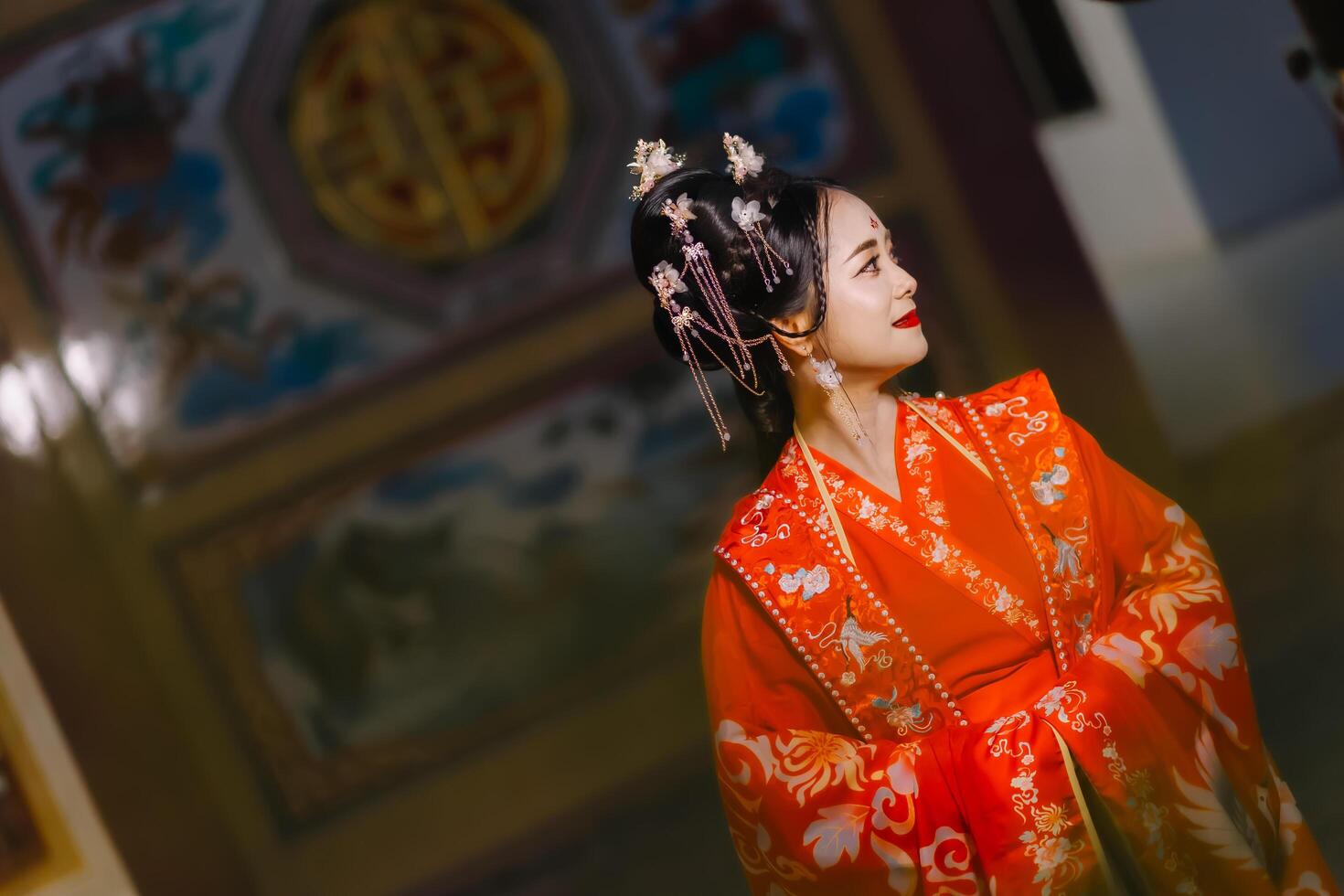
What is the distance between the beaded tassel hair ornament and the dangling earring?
0.13ft

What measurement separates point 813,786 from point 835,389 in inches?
19.6

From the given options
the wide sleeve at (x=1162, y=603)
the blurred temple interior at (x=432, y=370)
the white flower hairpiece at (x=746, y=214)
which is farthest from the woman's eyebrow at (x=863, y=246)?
the blurred temple interior at (x=432, y=370)

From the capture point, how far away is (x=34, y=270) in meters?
3.93

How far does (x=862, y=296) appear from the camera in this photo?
163 cm

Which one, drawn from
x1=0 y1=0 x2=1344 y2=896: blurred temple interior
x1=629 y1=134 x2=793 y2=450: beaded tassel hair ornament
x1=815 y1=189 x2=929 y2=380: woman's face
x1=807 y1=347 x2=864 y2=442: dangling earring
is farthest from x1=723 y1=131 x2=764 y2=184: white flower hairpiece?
x1=0 y1=0 x2=1344 y2=896: blurred temple interior

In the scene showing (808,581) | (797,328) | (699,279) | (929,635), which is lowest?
(929,635)

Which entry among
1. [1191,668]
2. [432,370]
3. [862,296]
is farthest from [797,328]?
[432,370]

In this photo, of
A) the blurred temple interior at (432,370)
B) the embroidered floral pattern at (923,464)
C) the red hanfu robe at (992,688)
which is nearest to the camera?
the red hanfu robe at (992,688)

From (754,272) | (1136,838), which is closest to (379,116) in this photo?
(754,272)

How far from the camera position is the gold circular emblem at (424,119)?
3.98 metres

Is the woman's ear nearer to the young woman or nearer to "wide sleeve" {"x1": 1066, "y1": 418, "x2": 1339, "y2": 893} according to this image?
the young woman

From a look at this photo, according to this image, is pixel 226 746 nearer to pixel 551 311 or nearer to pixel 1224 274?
pixel 551 311

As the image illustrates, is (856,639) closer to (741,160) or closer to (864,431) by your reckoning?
(864,431)

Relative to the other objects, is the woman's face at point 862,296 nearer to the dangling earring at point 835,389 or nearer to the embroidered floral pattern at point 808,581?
the dangling earring at point 835,389
